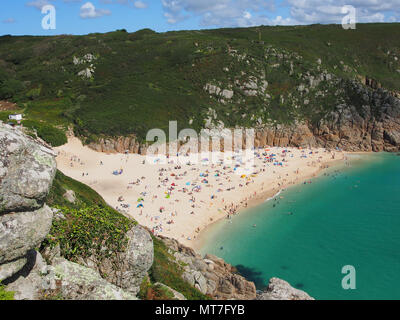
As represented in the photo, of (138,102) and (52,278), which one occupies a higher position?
(138,102)

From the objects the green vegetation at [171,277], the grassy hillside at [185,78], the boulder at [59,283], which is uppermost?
the grassy hillside at [185,78]

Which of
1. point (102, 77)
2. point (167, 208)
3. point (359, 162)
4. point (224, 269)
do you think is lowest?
point (224, 269)

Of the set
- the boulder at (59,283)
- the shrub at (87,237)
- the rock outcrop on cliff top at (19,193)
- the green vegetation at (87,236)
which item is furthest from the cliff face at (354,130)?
the rock outcrop on cliff top at (19,193)

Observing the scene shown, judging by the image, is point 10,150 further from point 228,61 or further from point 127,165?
point 228,61

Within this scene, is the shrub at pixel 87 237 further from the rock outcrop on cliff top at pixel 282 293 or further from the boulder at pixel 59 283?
the rock outcrop on cliff top at pixel 282 293

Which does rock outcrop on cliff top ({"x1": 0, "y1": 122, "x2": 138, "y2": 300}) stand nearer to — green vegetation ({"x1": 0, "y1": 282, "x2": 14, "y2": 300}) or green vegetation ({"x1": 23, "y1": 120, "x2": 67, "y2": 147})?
→ green vegetation ({"x1": 0, "y1": 282, "x2": 14, "y2": 300})

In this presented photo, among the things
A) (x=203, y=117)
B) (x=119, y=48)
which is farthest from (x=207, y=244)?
(x=119, y=48)

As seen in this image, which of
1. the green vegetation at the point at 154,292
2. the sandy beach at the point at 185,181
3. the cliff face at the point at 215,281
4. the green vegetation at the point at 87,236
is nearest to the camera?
the green vegetation at the point at 87,236
